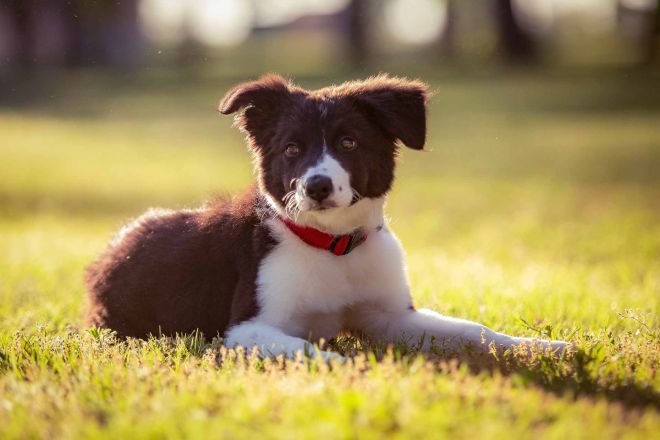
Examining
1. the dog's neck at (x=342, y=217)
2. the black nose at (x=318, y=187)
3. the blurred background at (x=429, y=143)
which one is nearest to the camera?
the black nose at (x=318, y=187)

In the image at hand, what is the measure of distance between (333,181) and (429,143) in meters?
9.01

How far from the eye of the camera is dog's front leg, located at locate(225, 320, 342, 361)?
4426 mm

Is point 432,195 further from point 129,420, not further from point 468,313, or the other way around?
point 129,420

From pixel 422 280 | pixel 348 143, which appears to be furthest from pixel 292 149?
pixel 422 280

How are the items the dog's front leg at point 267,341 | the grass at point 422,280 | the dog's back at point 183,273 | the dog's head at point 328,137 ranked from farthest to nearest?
the dog's back at point 183,273, the dog's head at point 328,137, the dog's front leg at point 267,341, the grass at point 422,280

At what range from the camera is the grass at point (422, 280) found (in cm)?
340

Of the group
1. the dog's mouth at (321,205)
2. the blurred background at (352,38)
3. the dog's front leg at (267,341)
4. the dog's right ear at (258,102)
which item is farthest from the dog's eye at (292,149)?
the blurred background at (352,38)

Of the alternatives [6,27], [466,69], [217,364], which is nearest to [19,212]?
[217,364]

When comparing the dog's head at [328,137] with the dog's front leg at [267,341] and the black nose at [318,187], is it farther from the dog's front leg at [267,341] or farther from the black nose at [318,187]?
the dog's front leg at [267,341]

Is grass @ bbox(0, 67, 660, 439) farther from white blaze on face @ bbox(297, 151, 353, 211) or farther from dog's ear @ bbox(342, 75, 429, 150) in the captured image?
dog's ear @ bbox(342, 75, 429, 150)

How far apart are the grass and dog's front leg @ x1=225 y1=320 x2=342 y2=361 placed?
13cm

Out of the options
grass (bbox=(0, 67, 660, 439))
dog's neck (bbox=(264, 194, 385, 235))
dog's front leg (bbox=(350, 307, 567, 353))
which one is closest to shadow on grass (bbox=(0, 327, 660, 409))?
grass (bbox=(0, 67, 660, 439))

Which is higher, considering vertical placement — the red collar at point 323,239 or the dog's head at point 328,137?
the dog's head at point 328,137

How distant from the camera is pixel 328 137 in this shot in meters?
4.92
